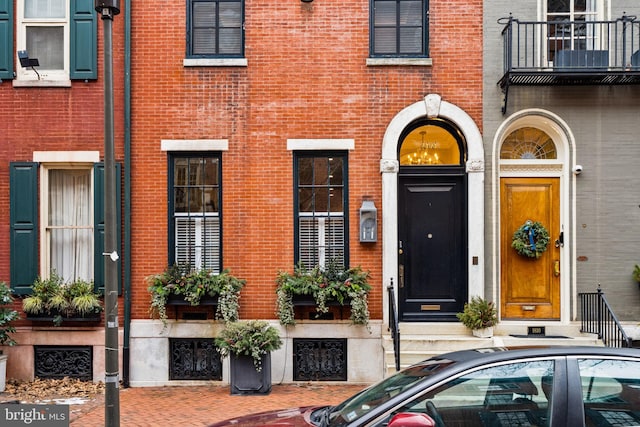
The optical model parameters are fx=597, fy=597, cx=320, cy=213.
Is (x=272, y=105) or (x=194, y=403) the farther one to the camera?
(x=272, y=105)

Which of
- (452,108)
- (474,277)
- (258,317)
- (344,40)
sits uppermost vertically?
(344,40)

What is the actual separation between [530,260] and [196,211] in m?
5.70

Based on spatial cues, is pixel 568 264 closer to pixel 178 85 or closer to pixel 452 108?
pixel 452 108

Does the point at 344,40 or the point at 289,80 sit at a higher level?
the point at 344,40

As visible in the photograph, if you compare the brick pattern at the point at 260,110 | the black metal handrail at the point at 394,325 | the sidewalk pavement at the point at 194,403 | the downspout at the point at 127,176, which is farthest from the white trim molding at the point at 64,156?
the black metal handrail at the point at 394,325

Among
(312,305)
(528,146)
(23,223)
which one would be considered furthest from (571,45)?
(23,223)

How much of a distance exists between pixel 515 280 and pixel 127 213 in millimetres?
6589

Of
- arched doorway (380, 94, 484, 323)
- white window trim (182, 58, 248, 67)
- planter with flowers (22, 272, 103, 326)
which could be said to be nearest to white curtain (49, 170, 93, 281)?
planter with flowers (22, 272, 103, 326)

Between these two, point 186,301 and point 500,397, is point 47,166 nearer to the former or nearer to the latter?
point 186,301

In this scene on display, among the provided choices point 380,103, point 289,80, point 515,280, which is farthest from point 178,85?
point 515,280

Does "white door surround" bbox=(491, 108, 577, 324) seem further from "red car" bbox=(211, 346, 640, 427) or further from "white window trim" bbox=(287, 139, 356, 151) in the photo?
"red car" bbox=(211, 346, 640, 427)

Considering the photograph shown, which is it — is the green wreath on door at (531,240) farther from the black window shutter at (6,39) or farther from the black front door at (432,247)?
the black window shutter at (6,39)

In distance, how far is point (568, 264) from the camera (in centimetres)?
984

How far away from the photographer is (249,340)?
8875mm
